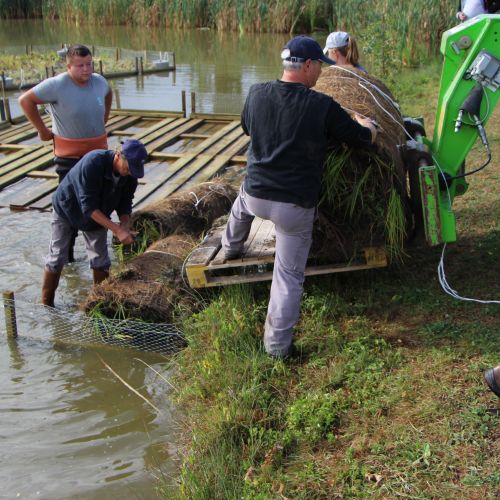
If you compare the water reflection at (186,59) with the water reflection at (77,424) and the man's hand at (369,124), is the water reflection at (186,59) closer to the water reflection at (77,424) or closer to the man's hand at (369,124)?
the water reflection at (77,424)

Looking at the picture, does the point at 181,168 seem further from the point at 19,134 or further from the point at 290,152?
the point at 290,152

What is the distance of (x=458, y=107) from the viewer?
4840 mm

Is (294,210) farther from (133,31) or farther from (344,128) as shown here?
(133,31)

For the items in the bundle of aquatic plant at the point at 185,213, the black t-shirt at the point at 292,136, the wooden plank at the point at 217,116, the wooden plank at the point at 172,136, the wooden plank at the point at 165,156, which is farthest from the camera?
the wooden plank at the point at 217,116

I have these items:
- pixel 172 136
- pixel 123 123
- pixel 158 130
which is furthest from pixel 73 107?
pixel 123 123

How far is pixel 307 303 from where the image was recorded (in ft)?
16.5

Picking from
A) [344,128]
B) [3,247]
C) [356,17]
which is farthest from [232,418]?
[356,17]

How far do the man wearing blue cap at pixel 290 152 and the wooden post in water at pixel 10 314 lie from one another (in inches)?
88.6

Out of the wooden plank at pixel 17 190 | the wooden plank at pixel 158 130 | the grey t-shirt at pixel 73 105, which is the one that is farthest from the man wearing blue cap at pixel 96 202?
the wooden plank at pixel 158 130

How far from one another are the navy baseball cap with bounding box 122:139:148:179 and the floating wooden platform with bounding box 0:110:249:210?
3.21m

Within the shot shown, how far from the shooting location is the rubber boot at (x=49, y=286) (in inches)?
230

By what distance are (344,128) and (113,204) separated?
2.27 meters

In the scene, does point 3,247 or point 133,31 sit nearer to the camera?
point 3,247

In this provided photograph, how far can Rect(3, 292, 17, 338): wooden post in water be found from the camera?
17.4 ft
